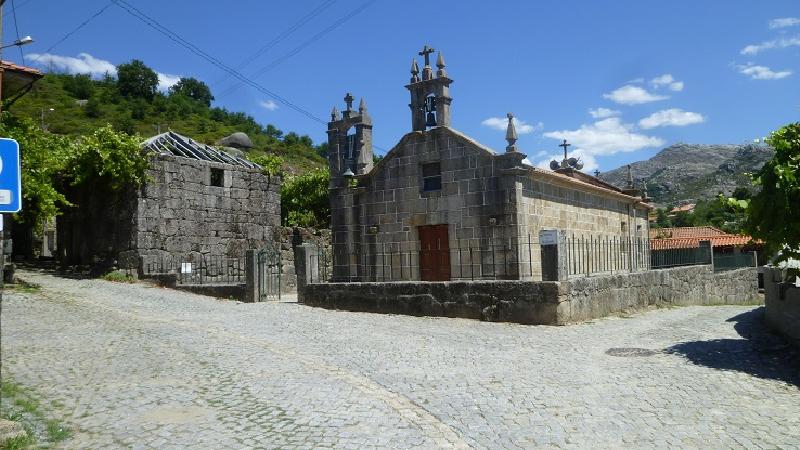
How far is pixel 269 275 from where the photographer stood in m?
17.1

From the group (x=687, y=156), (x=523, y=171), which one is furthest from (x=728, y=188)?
(x=523, y=171)

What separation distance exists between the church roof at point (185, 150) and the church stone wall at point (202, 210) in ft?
2.00

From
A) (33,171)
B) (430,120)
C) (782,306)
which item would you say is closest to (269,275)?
(430,120)

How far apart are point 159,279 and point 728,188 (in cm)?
10074

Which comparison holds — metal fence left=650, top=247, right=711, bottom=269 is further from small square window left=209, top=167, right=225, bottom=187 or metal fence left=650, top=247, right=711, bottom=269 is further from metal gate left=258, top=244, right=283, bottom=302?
small square window left=209, top=167, right=225, bottom=187

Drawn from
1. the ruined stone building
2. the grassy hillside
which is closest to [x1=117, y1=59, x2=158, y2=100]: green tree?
the grassy hillside

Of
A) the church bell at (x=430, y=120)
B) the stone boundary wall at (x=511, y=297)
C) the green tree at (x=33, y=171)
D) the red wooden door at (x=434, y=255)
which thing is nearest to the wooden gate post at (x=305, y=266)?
the stone boundary wall at (x=511, y=297)

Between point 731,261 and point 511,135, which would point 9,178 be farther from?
point 731,261

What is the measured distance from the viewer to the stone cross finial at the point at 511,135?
49.7ft

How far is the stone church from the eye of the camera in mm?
15484

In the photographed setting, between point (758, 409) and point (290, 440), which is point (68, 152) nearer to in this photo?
point (290, 440)

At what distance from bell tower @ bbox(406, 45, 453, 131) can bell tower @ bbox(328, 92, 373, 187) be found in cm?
183

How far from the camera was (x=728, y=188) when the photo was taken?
9856cm

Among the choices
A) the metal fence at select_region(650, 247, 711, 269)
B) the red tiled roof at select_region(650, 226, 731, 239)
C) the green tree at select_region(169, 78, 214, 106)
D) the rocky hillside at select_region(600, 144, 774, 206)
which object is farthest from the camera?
the rocky hillside at select_region(600, 144, 774, 206)
